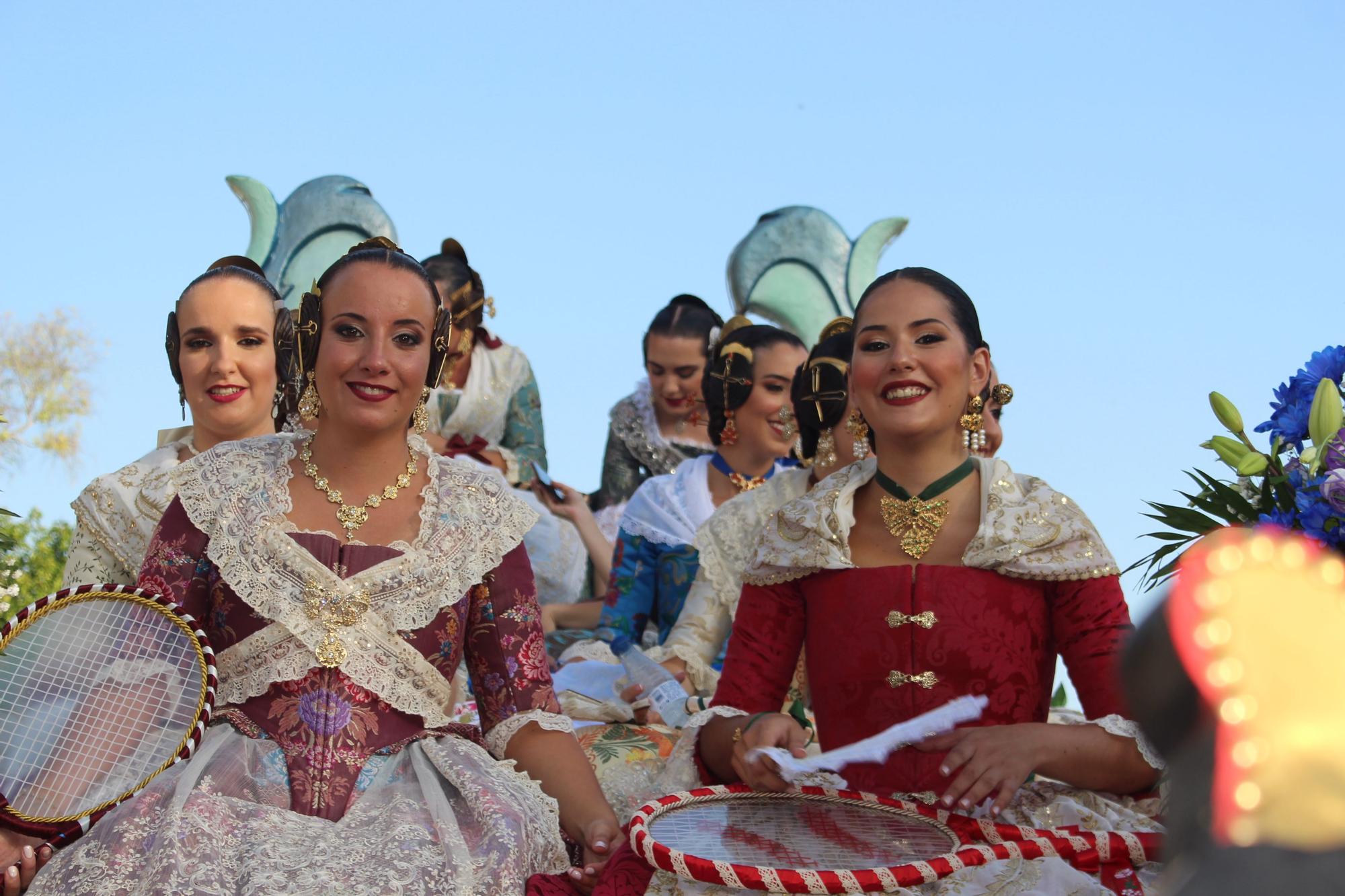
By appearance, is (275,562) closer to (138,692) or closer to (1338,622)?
(138,692)

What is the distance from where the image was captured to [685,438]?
9352 millimetres

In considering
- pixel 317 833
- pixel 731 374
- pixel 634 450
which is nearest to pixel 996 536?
pixel 317 833

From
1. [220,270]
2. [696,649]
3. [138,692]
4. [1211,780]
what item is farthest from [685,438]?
[1211,780]

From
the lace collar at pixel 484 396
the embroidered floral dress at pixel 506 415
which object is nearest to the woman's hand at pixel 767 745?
the embroidered floral dress at pixel 506 415

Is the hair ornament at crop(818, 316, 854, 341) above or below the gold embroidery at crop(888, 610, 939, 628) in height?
above

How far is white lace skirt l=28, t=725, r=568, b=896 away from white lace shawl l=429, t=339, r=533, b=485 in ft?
16.4

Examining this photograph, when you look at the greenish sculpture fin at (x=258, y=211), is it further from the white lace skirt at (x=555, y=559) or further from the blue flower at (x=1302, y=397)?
the blue flower at (x=1302, y=397)

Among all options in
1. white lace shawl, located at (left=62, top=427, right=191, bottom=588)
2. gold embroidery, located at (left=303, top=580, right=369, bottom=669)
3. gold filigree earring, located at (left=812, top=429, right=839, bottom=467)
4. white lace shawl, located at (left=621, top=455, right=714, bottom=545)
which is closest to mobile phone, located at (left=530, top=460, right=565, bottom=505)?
white lace shawl, located at (left=621, top=455, right=714, bottom=545)

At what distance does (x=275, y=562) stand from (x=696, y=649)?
2299mm

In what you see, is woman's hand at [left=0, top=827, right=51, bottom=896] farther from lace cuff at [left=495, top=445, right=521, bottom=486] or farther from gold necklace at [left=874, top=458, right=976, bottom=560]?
lace cuff at [left=495, top=445, right=521, bottom=486]

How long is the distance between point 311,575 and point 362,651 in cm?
22

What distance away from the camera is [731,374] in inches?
265

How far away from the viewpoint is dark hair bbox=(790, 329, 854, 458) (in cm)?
583

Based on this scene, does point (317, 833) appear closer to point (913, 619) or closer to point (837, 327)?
point (913, 619)
